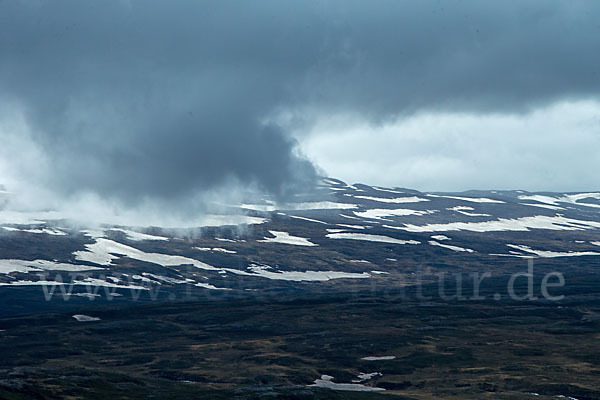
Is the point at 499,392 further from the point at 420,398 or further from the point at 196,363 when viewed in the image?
the point at 196,363

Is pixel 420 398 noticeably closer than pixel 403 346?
Yes

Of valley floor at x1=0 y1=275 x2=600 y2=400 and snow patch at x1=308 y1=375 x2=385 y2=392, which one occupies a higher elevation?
valley floor at x1=0 y1=275 x2=600 y2=400

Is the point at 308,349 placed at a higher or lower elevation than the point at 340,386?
higher

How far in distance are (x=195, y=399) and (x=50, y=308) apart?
389 ft

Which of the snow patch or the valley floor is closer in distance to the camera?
the valley floor

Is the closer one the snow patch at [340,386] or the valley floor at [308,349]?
the valley floor at [308,349]

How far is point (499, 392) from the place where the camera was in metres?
94.5

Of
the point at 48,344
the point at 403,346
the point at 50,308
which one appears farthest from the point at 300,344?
the point at 50,308

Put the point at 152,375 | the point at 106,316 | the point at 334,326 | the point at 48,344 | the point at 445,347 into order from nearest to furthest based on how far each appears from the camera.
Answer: the point at 152,375 < the point at 445,347 < the point at 48,344 < the point at 334,326 < the point at 106,316

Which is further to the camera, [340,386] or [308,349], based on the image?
[308,349]

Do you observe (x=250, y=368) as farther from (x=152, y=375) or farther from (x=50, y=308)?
(x=50, y=308)

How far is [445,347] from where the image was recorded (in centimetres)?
12950

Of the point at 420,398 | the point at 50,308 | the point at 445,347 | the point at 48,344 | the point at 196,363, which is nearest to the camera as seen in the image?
the point at 420,398

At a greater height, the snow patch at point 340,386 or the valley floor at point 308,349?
the valley floor at point 308,349
